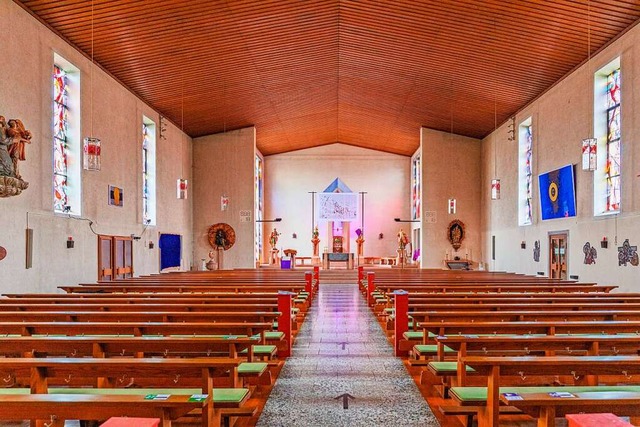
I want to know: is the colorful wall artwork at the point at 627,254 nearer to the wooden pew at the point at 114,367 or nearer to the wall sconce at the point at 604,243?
the wall sconce at the point at 604,243

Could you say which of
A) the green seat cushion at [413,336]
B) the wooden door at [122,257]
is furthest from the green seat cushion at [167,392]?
the wooden door at [122,257]

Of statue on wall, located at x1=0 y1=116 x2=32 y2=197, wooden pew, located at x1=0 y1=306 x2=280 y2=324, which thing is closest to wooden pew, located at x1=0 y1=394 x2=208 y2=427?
wooden pew, located at x1=0 y1=306 x2=280 y2=324

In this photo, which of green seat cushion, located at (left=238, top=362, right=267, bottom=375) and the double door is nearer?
green seat cushion, located at (left=238, top=362, right=267, bottom=375)

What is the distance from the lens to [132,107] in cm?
1216

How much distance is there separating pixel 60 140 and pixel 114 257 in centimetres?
272

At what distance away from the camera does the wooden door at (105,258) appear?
34.0 feet

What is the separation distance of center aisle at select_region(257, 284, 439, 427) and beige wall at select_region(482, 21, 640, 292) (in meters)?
4.78

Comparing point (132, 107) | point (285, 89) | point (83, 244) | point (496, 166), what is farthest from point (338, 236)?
point (83, 244)

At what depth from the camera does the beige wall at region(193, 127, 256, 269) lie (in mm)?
17281

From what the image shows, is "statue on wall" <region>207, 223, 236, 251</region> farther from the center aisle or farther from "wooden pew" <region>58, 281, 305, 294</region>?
the center aisle

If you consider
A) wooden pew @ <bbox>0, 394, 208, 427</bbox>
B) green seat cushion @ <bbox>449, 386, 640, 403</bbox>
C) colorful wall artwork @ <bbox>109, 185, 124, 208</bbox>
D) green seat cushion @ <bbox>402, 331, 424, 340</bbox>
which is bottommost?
green seat cushion @ <bbox>402, 331, 424, 340</bbox>

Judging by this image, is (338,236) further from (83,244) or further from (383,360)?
(383,360)

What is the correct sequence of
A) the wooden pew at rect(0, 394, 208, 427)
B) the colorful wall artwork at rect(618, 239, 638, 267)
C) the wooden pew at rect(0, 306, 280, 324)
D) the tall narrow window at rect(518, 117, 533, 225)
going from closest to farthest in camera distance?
the wooden pew at rect(0, 394, 208, 427) < the wooden pew at rect(0, 306, 280, 324) < the colorful wall artwork at rect(618, 239, 638, 267) < the tall narrow window at rect(518, 117, 533, 225)

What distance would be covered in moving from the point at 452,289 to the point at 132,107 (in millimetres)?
8364
